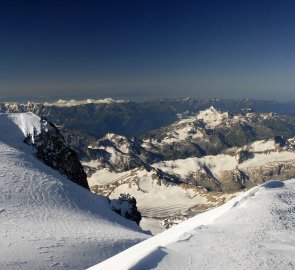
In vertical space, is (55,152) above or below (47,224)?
above

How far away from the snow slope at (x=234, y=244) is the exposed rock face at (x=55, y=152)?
5862cm

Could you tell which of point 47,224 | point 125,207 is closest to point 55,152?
point 125,207

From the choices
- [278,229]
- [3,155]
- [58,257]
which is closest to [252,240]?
[278,229]

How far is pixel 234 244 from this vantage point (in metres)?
15.2

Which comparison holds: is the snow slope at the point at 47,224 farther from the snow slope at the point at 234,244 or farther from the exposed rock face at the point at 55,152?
the exposed rock face at the point at 55,152

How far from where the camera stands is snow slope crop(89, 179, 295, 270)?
1330 cm

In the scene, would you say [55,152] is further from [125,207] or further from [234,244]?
[234,244]

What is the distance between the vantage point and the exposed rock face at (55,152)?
7431 centimetres

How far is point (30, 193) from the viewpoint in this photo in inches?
1766

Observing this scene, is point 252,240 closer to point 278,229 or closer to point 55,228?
point 278,229

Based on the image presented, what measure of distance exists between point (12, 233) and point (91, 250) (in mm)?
6858

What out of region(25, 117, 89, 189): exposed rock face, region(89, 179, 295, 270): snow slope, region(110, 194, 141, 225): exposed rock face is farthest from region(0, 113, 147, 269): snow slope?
region(110, 194, 141, 225): exposed rock face

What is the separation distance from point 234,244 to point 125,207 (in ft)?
195

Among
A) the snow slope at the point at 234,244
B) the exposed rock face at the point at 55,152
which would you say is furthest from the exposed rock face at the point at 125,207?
the snow slope at the point at 234,244
